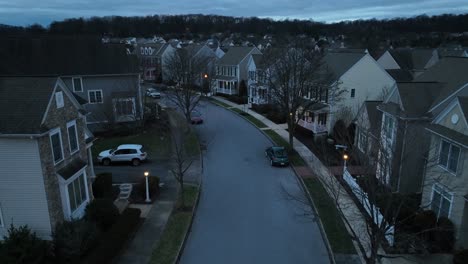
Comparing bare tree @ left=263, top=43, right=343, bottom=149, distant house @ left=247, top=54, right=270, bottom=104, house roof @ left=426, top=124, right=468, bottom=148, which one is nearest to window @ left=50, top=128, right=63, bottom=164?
house roof @ left=426, top=124, right=468, bottom=148

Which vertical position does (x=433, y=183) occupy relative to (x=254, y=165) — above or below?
above

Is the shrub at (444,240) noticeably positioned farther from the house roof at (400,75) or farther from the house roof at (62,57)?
the house roof at (62,57)

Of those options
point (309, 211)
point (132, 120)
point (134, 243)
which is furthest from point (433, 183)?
point (132, 120)

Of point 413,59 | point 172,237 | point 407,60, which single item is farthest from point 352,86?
point 413,59

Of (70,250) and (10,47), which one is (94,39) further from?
(70,250)

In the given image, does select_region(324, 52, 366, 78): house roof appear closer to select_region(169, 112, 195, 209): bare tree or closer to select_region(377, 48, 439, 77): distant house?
select_region(169, 112, 195, 209): bare tree

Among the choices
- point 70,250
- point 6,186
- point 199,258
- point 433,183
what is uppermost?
point 6,186

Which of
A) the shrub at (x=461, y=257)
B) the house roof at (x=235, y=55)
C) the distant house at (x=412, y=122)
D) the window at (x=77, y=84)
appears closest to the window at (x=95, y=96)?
the window at (x=77, y=84)
